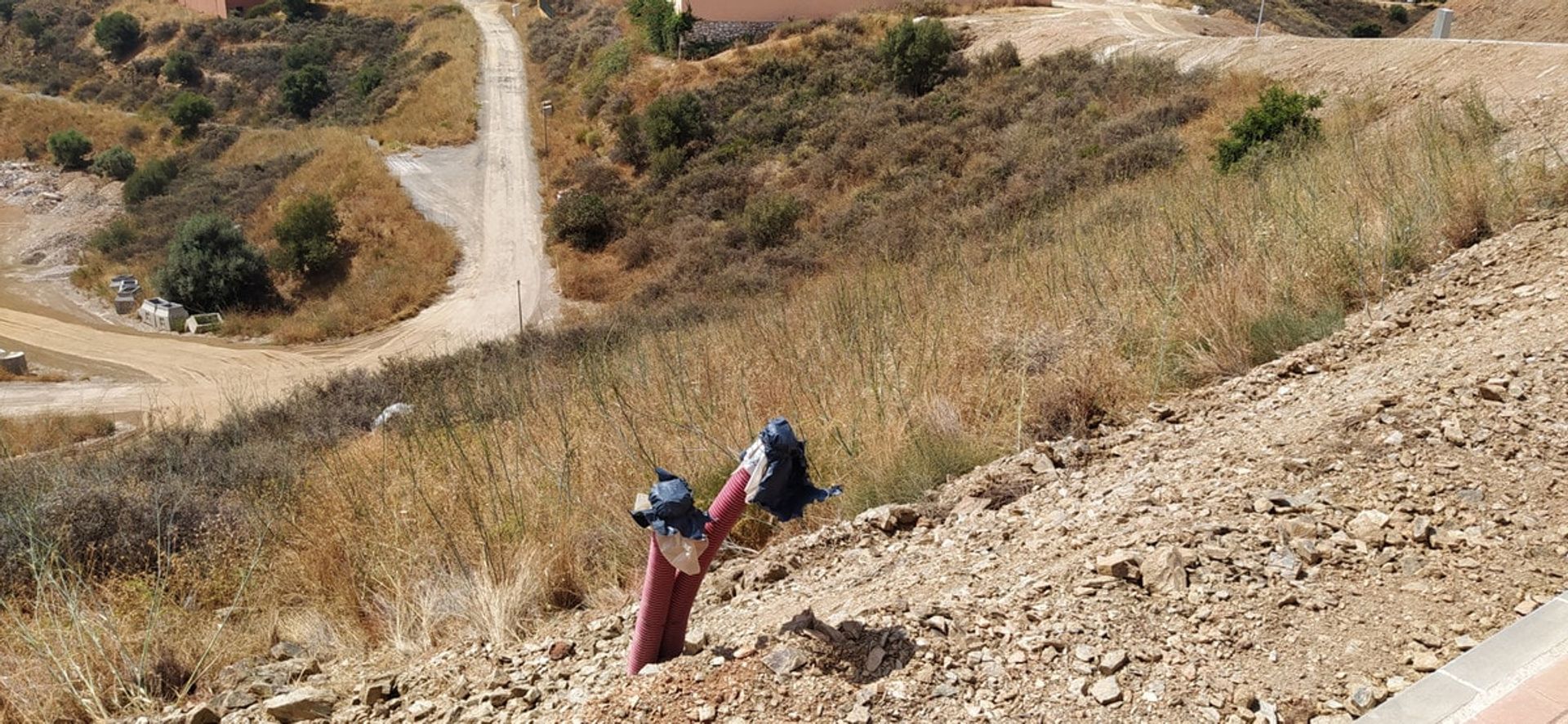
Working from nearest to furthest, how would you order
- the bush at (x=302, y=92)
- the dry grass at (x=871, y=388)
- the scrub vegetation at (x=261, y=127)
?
1. the dry grass at (x=871, y=388)
2. the scrub vegetation at (x=261, y=127)
3. the bush at (x=302, y=92)

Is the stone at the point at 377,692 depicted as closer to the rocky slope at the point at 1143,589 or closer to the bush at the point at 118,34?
the rocky slope at the point at 1143,589

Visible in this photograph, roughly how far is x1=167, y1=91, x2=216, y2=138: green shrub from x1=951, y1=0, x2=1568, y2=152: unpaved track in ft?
127

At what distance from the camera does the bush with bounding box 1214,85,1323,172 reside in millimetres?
12008

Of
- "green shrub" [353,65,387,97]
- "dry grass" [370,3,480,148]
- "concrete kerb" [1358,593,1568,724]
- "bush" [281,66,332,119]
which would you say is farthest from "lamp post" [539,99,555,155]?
"concrete kerb" [1358,593,1568,724]

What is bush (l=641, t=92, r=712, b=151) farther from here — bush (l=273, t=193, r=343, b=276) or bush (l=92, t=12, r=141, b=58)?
bush (l=92, t=12, r=141, b=58)

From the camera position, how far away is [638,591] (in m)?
3.32

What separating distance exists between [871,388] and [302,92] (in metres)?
50.4

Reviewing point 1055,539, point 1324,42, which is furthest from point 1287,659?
point 1324,42

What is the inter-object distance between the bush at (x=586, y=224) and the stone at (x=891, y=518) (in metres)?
23.6

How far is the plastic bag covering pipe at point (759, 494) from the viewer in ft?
7.37

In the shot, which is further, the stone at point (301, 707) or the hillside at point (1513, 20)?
the hillside at point (1513, 20)

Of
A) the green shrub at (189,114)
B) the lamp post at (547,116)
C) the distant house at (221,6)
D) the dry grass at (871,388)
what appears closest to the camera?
the dry grass at (871,388)

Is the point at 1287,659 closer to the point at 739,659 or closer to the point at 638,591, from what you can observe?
the point at 739,659

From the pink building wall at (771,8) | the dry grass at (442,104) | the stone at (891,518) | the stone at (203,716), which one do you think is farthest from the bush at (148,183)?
the stone at (891,518)
